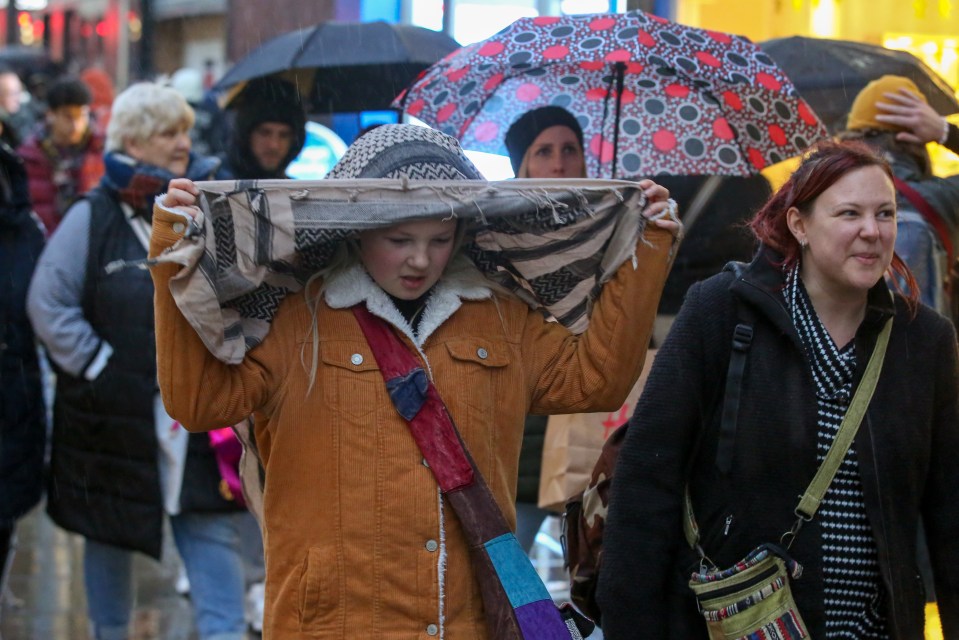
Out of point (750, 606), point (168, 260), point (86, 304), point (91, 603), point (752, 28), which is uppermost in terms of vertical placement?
point (752, 28)

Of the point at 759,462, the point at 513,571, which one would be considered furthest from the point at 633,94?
the point at 513,571

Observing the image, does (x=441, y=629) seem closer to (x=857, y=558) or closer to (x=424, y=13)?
(x=857, y=558)

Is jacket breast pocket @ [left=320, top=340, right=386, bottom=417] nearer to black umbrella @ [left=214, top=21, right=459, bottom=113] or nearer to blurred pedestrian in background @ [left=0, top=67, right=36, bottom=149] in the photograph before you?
black umbrella @ [left=214, top=21, right=459, bottom=113]

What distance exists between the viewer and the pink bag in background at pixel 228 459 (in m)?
5.22

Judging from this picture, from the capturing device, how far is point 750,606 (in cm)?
332

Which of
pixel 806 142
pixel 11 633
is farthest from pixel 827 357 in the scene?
pixel 11 633

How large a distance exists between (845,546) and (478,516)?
36.8 inches

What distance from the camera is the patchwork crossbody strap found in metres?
3.07

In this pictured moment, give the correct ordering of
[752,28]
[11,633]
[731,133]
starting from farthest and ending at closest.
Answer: [752,28] → [11,633] → [731,133]

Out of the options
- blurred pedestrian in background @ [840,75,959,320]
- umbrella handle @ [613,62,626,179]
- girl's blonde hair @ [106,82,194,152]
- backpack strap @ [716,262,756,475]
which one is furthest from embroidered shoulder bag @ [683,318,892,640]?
girl's blonde hair @ [106,82,194,152]

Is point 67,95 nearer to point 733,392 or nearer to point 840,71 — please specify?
point 840,71

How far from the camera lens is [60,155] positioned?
10.7 metres

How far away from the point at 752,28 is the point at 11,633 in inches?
287

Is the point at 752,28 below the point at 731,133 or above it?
above
